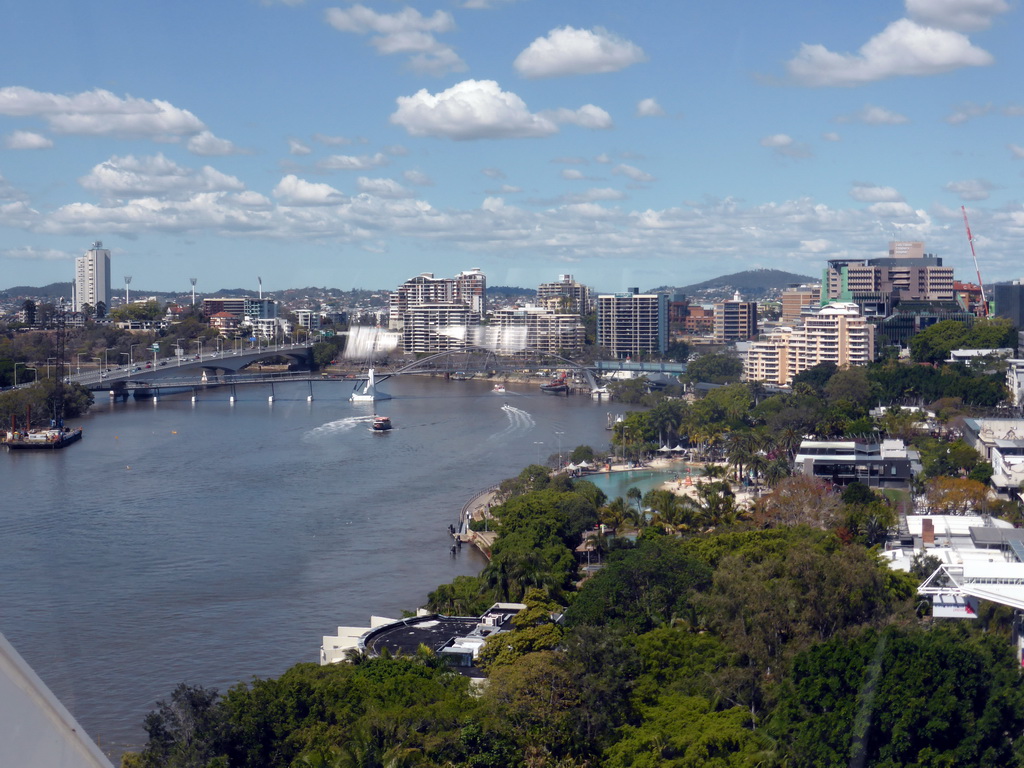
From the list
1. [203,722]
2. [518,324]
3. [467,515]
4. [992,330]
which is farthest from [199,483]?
[518,324]

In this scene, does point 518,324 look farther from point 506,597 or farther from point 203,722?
point 203,722

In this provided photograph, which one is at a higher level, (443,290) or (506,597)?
(443,290)

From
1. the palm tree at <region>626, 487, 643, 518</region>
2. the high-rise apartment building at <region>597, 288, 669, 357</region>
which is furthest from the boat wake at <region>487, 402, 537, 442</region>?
the high-rise apartment building at <region>597, 288, 669, 357</region>

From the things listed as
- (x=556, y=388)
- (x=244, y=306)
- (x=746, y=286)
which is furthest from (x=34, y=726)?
(x=746, y=286)

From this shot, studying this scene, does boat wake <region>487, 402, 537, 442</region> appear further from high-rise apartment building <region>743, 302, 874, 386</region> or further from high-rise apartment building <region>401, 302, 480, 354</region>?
high-rise apartment building <region>401, 302, 480, 354</region>

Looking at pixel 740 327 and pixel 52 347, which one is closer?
pixel 52 347

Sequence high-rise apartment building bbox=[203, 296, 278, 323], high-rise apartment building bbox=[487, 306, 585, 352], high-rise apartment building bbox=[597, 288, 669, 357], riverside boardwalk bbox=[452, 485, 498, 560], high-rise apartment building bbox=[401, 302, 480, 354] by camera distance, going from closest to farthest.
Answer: riverside boardwalk bbox=[452, 485, 498, 560], high-rise apartment building bbox=[597, 288, 669, 357], high-rise apartment building bbox=[487, 306, 585, 352], high-rise apartment building bbox=[401, 302, 480, 354], high-rise apartment building bbox=[203, 296, 278, 323]

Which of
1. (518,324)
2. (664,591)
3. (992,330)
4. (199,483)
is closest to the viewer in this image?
(664,591)
